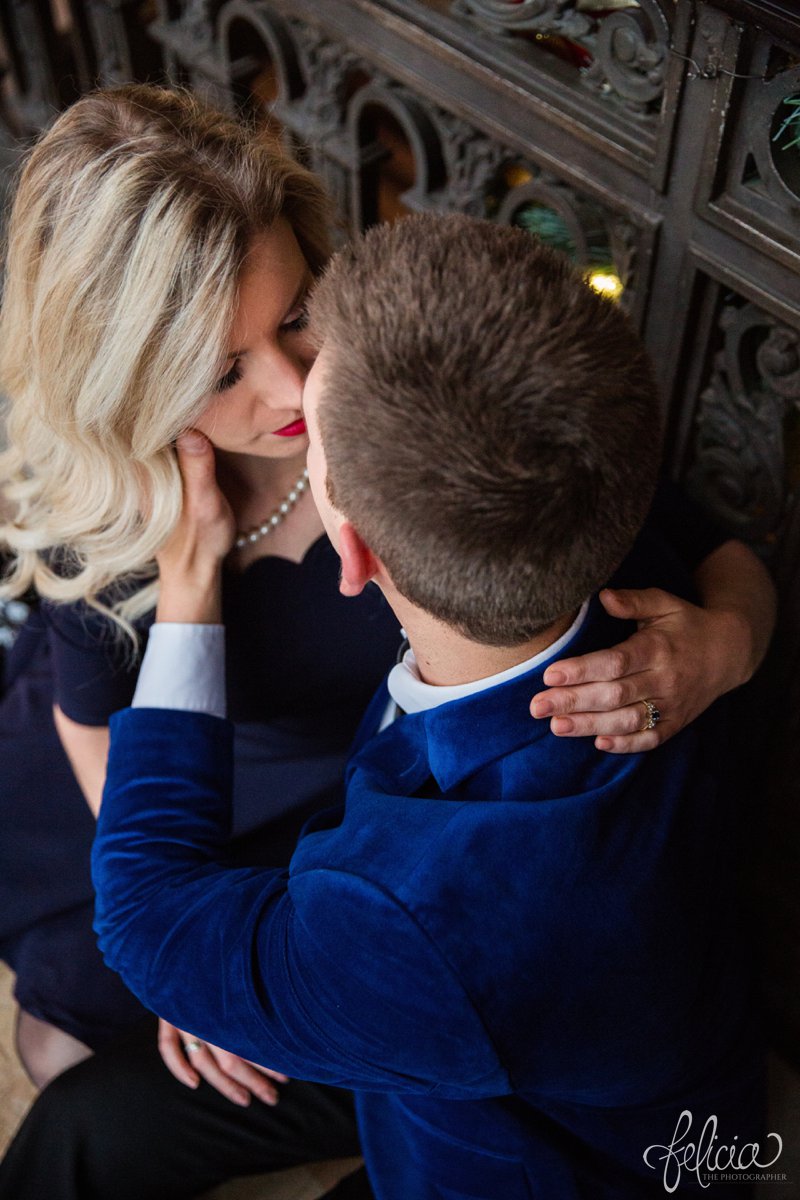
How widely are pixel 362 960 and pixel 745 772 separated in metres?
0.85

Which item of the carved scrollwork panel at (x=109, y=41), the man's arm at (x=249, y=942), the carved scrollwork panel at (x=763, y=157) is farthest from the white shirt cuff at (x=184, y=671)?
the carved scrollwork panel at (x=109, y=41)

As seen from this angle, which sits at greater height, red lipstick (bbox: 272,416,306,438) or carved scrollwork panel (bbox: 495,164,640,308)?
carved scrollwork panel (bbox: 495,164,640,308)

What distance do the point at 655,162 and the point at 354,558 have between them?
624 mm

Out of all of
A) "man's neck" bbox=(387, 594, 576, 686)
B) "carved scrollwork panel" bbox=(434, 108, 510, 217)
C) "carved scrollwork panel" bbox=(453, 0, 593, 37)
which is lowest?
"man's neck" bbox=(387, 594, 576, 686)

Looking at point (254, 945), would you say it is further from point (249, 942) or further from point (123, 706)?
point (123, 706)

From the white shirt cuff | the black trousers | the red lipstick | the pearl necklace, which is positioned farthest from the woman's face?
the black trousers

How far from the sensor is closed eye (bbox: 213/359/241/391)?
4.03 feet

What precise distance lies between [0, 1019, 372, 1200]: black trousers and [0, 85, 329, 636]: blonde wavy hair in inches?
26.0

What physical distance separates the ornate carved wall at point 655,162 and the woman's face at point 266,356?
331 millimetres

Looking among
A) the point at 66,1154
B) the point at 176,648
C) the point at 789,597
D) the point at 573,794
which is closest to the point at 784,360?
the point at 789,597

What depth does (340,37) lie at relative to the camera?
151cm

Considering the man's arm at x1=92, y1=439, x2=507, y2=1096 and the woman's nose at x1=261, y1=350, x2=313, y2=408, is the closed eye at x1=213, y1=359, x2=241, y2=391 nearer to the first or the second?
the woman's nose at x1=261, y1=350, x2=313, y2=408

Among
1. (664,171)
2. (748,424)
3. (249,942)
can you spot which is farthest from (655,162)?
(249,942)

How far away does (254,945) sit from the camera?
0.97m
